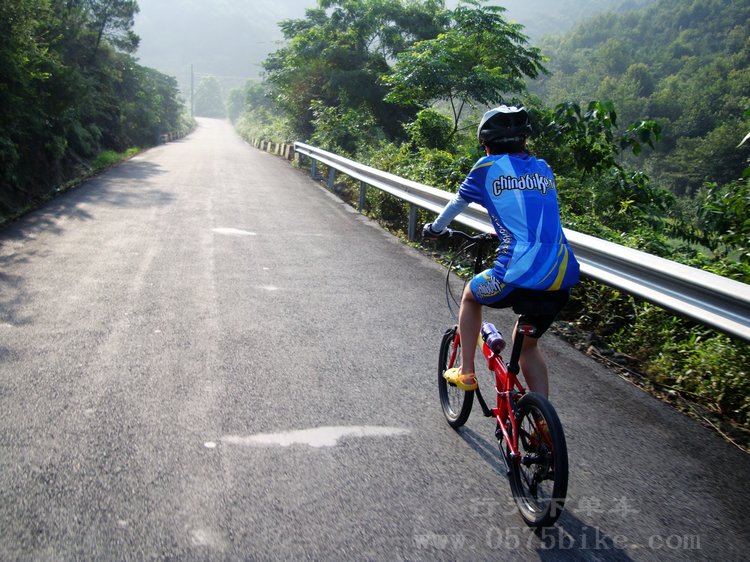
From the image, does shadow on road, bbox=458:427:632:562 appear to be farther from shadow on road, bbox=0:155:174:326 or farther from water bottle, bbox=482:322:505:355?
shadow on road, bbox=0:155:174:326

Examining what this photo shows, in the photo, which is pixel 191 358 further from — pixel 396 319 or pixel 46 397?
pixel 396 319

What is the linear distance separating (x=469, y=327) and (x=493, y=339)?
210 millimetres

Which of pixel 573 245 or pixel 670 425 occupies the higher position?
pixel 573 245

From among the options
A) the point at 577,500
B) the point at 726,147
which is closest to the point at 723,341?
the point at 577,500

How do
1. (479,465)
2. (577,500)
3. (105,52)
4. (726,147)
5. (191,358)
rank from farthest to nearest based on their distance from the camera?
1. (726,147)
2. (105,52)
3. (191,358)
4. (479,465)
5. (577,500)

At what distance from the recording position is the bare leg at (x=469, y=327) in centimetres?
330

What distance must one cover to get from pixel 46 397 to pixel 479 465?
2.64 m

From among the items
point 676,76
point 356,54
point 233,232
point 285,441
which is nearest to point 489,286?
point 285,441

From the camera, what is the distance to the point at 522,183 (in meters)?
2.98

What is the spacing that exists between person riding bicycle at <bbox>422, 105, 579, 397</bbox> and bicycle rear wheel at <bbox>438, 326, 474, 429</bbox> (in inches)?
21.3

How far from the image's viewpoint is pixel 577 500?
114 inches

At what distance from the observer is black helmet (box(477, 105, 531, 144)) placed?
3.09 metres

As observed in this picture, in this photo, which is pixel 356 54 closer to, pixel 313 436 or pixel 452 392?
pixel 452 392

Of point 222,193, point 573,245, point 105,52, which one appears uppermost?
point 105,52
